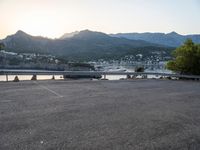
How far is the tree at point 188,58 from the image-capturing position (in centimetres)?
2885

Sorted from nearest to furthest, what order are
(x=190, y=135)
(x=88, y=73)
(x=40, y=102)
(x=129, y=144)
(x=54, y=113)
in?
(x=129, y=144), (x=190, y=135), (x=54, y=113), (x=40, y=102), (x=88, y=73)

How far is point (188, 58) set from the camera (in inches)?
1149

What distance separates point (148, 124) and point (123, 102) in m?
3.35

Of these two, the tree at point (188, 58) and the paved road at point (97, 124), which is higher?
the tree at point (188, 58)

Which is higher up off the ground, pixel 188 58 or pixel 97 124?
pixel 188 58

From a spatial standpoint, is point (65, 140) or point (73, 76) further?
point (73, 76)

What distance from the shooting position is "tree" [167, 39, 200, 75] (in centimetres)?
2885

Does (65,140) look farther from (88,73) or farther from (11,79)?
(88,73)

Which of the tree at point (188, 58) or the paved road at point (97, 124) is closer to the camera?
the paved road at point (97, 124)

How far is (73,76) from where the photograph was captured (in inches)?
890

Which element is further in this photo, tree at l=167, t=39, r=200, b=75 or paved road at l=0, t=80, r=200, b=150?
tree at l=167, t=39, r=200, b=75

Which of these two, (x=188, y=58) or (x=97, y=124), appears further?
(x=188, y=58)

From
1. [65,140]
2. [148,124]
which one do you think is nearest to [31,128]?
[65,140]

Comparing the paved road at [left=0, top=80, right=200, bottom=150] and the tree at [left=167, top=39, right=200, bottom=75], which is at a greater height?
the tree at [left=167, top=39, right=200, bottom=75]
